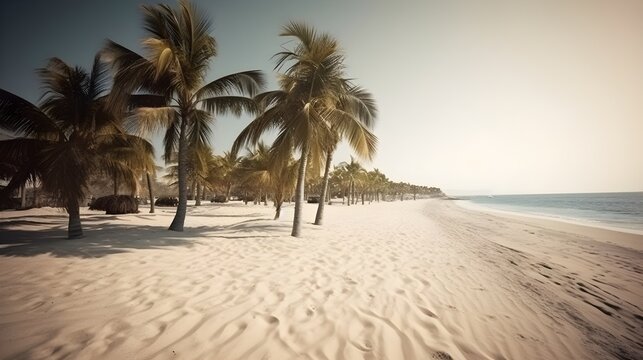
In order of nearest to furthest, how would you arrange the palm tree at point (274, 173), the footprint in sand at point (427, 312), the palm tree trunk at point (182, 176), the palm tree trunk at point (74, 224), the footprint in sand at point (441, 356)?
the footprint in sand at point (441, 356), the footprint in sand at point (427, 312), the palm tree trunk at point (74, 224), the palm tree at point (274, 173), the palm tree trunk at point (182, 176)

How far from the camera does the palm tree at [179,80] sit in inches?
313

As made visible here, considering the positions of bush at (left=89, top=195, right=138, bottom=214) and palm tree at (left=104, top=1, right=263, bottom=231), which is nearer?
palm tree at (left=104, top=1, right=263, bottom=231)

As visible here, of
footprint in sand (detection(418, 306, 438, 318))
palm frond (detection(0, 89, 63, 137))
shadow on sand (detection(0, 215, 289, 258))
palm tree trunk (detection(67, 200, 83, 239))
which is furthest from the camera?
palm tree trunk (detection(67, 200, 83, 239))

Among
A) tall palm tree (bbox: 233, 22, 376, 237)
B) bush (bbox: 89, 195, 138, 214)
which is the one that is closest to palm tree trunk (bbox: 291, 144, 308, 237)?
tall palm tree (bbox: 233, 22, 376, 237)

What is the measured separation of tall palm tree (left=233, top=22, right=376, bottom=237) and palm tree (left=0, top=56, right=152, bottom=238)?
14.2 ft

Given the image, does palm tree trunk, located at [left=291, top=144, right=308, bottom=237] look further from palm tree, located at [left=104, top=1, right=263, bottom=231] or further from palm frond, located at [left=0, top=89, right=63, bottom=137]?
palm frond, located at [left=0, top=89, right=63, bottom=137]

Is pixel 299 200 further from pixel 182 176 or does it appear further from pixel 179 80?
pixel 179 80

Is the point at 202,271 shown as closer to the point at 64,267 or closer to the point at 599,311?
the point at 64,267

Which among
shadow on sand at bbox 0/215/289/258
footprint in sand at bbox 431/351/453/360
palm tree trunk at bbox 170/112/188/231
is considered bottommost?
footprint in sand at bbox 431/351/453/360

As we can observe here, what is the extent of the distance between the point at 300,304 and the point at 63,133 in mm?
9159

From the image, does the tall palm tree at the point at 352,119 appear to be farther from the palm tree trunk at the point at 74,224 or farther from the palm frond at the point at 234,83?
the palm tree trunk at the point at 74,224

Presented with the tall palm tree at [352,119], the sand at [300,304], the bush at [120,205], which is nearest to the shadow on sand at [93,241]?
the sand at [300,304]

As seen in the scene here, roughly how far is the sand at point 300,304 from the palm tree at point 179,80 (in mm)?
4266

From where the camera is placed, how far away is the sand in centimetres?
277
